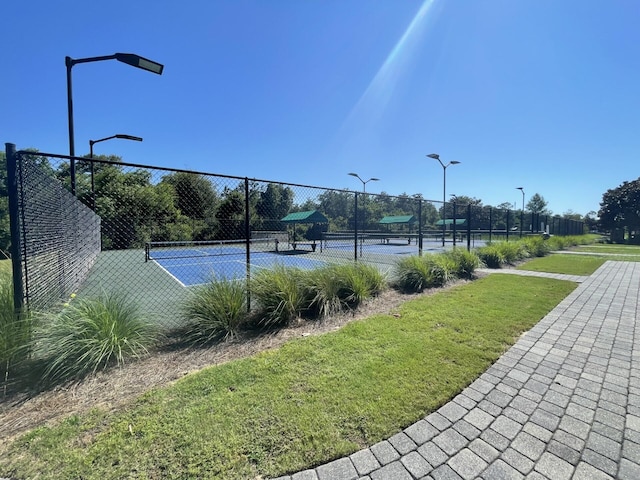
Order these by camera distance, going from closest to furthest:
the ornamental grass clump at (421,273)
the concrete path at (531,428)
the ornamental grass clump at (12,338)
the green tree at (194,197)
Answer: the concrete path at (531,428), the ornamental grass clump at (12,338), the ornamental grass clump at (421,273), the green tree at (194,197)

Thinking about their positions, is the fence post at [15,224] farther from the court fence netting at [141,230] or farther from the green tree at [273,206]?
the green tree at [273,206]

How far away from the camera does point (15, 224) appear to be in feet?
9.28

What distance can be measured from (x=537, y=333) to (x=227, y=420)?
4187 millimetres

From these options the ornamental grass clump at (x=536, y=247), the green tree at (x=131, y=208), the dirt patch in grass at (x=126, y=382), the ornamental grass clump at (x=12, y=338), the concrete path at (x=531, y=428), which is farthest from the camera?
the green tree at (x=131, y=208)

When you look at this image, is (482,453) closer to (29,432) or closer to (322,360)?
(322,360)

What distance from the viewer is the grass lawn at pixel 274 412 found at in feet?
5.87

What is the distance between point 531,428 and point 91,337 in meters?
4.08

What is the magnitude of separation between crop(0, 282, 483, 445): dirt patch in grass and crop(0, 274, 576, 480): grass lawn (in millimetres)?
184

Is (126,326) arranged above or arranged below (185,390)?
above

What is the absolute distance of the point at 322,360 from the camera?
10.3 ft

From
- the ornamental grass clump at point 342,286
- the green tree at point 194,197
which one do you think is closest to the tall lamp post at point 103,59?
the ornamental grass clump at point 342,286

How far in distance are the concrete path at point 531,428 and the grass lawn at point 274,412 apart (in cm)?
14

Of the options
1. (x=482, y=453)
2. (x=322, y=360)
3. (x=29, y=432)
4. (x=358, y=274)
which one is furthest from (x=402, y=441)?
(x=358, y=274)

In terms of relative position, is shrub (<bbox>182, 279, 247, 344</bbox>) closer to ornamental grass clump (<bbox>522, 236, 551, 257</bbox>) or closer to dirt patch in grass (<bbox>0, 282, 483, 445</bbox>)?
dirt patch in grass (<bbox>0, 282, 483, 445</bbox>)
